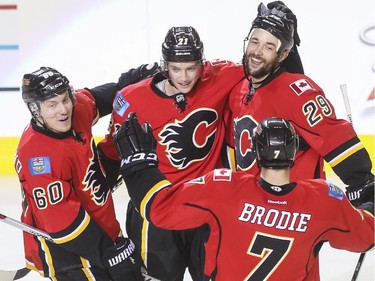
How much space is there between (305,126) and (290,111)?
7 cm

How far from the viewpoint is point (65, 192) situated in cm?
239

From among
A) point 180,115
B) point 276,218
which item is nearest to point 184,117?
point 180,115

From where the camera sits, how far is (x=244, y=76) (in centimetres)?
262

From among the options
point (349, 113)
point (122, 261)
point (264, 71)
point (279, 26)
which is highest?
point (279, 26)

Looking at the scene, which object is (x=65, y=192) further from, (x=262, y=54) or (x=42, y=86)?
(x=262, y=54)

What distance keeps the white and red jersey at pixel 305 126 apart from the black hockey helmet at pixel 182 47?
21 cm

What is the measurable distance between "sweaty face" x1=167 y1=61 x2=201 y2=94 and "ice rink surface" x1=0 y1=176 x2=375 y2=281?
1117mm

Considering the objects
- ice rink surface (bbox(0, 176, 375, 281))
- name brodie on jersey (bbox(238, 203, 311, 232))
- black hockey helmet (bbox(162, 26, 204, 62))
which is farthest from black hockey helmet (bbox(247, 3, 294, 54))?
ice rink surface (bbox(0, 176, 375, 281))

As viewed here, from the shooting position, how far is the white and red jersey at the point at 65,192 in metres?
2.38

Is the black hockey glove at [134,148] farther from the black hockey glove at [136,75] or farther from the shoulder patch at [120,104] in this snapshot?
the black hockey glove at [136,75]

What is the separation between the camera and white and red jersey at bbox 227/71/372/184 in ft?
7.71

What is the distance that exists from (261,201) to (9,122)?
3.13 meters

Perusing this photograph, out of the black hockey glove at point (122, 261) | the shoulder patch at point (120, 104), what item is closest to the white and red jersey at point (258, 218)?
the black hockey glove at point (122, 261)

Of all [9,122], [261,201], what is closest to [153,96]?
[261,201]
